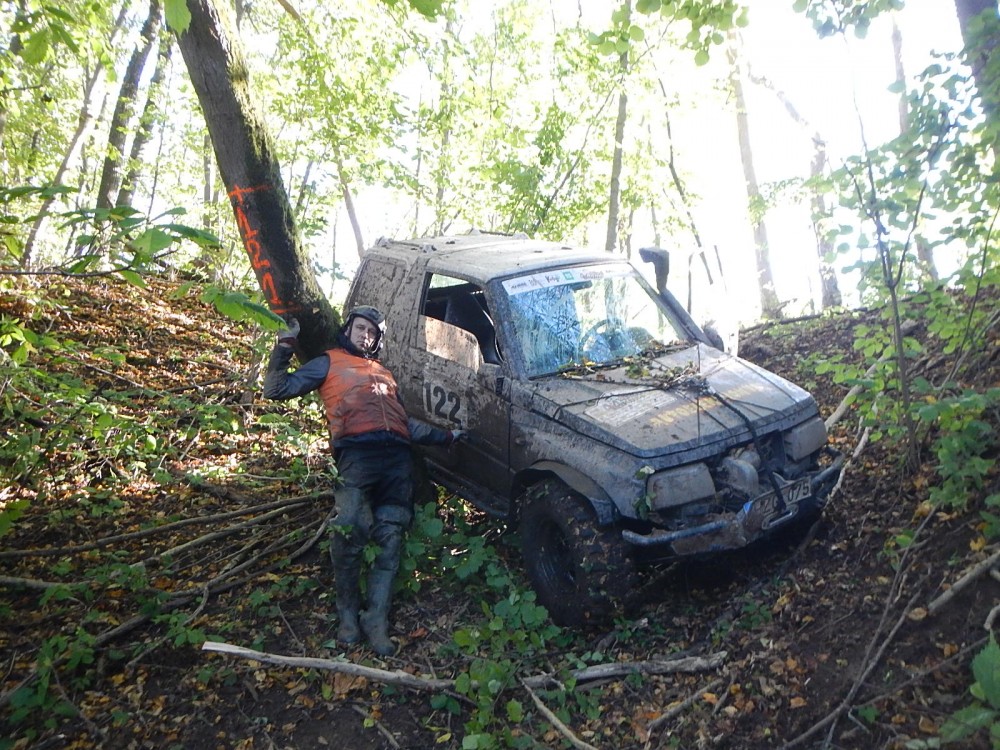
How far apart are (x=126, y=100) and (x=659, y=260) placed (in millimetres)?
10686

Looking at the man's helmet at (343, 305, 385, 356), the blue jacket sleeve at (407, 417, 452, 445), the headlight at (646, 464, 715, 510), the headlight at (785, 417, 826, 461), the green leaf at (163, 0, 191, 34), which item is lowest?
the headlight at (646, 464, 715, 510)

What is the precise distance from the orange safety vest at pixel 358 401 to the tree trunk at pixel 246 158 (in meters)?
0.63

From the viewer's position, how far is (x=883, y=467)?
5.34 metres

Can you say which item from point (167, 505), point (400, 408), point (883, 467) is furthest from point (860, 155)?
point (167, 505)

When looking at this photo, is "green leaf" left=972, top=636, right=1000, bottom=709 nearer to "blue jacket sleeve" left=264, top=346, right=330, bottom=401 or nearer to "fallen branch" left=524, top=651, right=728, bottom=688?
"fallen branch" left=524, top=651, right=728, bottom=688

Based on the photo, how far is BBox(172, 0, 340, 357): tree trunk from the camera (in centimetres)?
485

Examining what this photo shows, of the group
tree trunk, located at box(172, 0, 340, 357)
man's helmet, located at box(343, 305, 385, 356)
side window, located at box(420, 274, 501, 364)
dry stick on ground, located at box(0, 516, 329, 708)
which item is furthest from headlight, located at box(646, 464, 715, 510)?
tree trunk, located at box(172, 0, 340, 357)

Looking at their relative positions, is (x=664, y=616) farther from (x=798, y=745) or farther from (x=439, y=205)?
(x=439, y=205)

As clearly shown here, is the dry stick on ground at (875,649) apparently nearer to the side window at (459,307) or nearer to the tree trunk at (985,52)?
the tree trunk at (985,52)

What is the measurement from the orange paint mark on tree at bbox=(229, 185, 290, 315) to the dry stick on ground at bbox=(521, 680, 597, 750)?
305 centimetres

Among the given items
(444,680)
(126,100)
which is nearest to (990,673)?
(444,680)

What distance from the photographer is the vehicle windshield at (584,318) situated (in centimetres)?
536

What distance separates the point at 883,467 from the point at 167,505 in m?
5.63

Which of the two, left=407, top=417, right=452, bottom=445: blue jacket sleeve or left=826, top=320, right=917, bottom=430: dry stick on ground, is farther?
left=407, top=417, right=452, bottom=445: blue jacket sleeve
